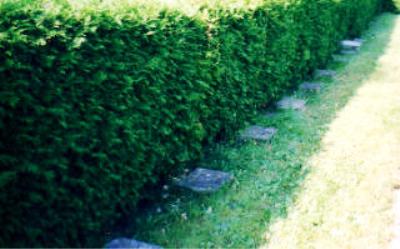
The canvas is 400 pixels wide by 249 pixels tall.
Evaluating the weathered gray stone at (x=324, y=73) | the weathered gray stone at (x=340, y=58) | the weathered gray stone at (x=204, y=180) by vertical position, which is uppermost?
the weathered gray stone at (x=204, y=180)

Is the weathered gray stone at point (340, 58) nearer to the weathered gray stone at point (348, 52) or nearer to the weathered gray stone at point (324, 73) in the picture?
the weathered gray stone at point (348, 52)

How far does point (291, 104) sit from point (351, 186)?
12.1ft

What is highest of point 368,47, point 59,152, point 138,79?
point 138,79

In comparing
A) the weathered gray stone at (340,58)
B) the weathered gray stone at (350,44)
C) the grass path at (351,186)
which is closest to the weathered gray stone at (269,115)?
the grass path at (351,186)

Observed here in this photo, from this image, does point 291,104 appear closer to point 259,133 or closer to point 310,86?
point 310,86

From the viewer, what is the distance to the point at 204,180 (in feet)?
19.5

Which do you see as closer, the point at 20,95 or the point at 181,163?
the point at 20,95

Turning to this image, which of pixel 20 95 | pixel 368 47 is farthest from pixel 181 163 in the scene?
pixel 368 47

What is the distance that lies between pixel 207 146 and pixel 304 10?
496cm

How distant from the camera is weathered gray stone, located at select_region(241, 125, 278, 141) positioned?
751 cm

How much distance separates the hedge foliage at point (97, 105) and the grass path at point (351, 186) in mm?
1553

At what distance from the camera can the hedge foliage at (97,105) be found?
137 inches

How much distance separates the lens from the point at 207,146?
276 inches

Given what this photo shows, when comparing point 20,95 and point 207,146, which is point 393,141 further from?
point 20,95
